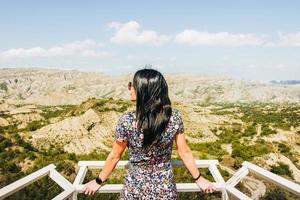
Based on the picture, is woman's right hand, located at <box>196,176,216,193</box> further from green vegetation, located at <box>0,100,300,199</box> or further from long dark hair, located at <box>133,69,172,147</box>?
long dark hair, located at <box>133,69,172,147</box>

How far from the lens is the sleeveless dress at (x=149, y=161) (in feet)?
11.3

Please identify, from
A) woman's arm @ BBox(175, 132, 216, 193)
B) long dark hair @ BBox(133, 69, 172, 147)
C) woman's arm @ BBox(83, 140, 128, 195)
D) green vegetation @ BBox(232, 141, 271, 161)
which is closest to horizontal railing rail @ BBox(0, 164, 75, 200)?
woman's arm @ BBox(83, 140, 128, 195)

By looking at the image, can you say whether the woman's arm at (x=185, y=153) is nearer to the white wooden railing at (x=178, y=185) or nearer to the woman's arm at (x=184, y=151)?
the woman's arm at (x=184, y=151)

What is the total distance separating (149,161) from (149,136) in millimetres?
261

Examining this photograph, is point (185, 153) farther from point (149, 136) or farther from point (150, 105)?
point (150, 105)

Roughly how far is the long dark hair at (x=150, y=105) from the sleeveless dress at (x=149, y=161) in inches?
2.9

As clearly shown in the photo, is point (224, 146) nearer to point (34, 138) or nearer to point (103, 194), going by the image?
point (34, 138)

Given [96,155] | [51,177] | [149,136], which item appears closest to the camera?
[149,136]

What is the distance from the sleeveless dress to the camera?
346 cm

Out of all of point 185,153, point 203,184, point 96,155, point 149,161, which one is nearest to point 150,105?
point 149,161

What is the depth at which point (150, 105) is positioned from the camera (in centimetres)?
341

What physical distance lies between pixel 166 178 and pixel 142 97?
0.80 metres

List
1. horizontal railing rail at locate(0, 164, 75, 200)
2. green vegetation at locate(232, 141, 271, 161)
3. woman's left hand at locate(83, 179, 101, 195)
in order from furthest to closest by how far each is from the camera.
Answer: green vegetation at locate(232, 141, 271, 161) → woman's left hand at locate(83, 179, 101, 195) → horizontal railing rail at locate(0, 164, 75, 200)

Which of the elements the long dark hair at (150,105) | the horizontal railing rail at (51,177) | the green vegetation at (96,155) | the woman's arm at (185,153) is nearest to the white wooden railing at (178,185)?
the horizontal railing rail at (51,177)
